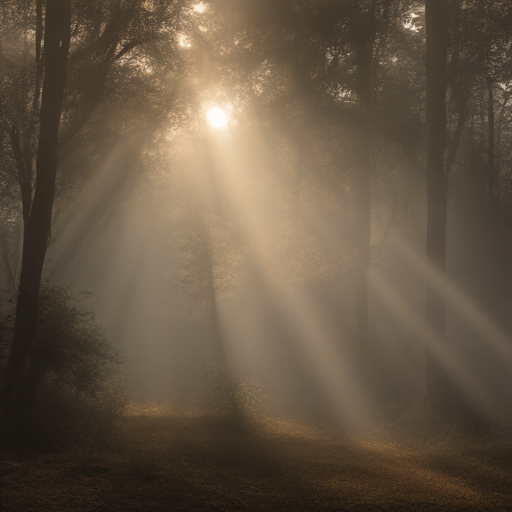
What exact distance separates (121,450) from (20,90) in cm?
870

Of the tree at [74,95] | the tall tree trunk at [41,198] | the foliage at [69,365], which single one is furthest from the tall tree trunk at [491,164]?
the tall tree trunk at [41,198]

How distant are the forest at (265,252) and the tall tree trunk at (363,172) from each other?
77 mm

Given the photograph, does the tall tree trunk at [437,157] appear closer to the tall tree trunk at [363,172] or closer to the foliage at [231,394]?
the tall tree trunk at [363,172]

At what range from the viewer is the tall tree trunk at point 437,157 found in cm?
1232

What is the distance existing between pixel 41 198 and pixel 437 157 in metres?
9.88

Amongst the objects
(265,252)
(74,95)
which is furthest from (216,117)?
(74,95)

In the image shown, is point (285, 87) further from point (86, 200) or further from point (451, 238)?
point (451, 238)

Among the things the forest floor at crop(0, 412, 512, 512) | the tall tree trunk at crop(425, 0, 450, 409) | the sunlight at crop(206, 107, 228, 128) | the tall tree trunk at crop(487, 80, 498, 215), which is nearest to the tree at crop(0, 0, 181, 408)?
the forest floor at crop(0, 412, 512, 512)

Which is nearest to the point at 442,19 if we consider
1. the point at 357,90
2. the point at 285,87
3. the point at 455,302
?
the point at 357,90

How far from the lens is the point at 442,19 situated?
1227 centimetres

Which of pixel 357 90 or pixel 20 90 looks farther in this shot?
pixel 357 90

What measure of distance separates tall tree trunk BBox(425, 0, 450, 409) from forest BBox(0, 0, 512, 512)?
60 millimetres

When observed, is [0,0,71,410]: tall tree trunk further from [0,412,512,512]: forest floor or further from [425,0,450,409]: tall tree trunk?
[425,0,450,409]: tall tree trunk

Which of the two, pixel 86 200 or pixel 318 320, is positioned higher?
pixel 86 200
